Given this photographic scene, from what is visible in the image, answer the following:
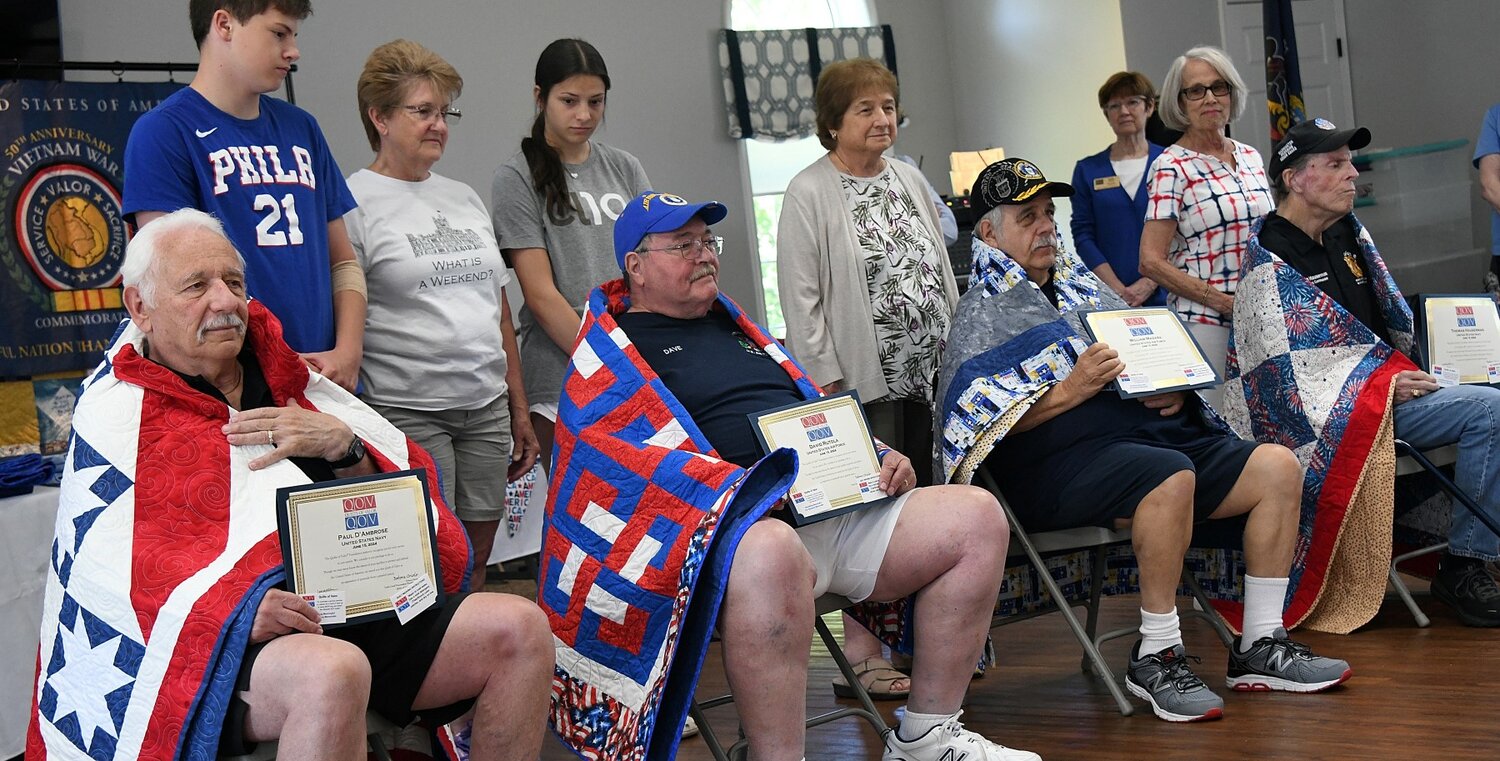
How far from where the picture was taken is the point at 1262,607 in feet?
10.1

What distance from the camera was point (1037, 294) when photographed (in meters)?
3.27

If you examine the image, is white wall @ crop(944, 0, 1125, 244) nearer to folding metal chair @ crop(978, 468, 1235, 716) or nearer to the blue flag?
the blue flag

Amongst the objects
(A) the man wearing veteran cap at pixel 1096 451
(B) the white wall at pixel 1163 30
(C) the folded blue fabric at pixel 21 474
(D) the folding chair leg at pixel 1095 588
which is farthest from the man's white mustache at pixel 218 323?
(B) the white wall at pixel 1163 30

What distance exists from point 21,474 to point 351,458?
4.52 feet

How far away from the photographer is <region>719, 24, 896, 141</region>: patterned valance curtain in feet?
27.2

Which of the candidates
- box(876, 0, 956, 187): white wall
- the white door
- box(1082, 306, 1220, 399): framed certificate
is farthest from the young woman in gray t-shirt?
the white door

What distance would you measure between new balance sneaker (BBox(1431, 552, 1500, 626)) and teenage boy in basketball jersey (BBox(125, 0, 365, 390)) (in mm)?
2711

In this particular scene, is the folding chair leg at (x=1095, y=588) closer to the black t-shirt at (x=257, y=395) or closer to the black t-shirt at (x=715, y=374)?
the black t-shirt at (x=715, y=374)

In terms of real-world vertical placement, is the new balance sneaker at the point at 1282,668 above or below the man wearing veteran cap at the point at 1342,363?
below

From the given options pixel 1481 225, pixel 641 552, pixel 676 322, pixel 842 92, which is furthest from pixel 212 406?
pixel 1481 225

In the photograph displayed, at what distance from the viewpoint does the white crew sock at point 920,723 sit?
263 cm

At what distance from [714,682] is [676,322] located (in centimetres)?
136

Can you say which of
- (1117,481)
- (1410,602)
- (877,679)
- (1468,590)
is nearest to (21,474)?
(877,679)

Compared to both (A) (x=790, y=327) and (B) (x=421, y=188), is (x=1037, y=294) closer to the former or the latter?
(A) (x=790, y=327)
